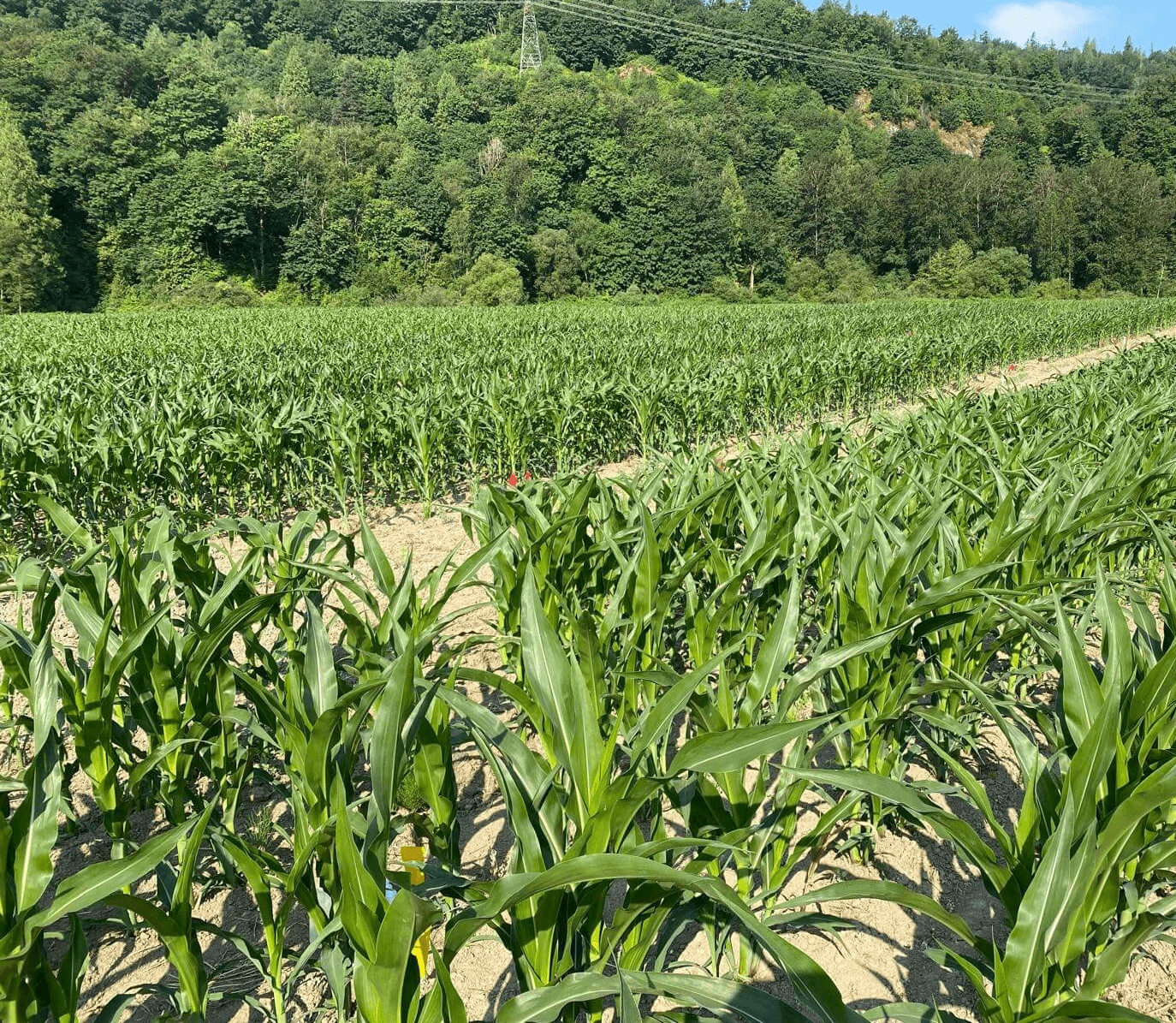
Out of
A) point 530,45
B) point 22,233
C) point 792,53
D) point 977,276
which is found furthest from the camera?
point 792,53

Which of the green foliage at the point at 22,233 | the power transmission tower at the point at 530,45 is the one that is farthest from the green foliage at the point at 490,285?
the power transmission tower at the point at 530,45

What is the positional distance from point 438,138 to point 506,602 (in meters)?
88.0

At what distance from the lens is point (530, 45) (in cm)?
10700

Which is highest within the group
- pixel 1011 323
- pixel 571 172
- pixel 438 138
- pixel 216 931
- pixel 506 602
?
pixel 438 138

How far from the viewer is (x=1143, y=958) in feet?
7.18

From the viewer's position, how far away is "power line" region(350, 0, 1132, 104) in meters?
116

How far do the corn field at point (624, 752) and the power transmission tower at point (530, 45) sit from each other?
10477 centimetres

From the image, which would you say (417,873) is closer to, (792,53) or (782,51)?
(782,51)

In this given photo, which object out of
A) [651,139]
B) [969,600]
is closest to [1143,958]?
[969,600]

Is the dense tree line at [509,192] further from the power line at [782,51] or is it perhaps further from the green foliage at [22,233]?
the power line at [782,51]

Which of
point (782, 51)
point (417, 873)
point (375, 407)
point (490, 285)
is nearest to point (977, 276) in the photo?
point (490, 285)

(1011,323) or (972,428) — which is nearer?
(972,428)

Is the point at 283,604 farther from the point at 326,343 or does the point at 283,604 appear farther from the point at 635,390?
the point at 326,343

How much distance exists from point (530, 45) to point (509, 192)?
195 ft
